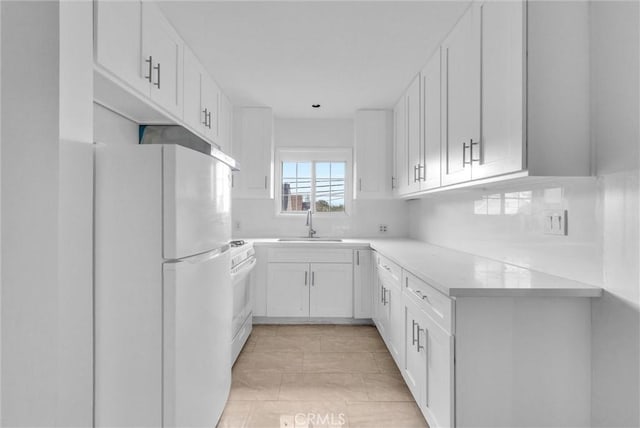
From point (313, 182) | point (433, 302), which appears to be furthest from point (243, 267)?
point (433, 302)

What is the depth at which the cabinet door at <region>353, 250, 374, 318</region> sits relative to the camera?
329 cm

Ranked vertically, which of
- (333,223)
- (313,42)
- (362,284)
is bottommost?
(362,284)

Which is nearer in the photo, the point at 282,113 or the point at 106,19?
the point at 106,19

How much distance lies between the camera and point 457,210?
2.60 meters

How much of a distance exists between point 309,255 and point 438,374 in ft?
6.35

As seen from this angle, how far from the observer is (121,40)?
1511 mm

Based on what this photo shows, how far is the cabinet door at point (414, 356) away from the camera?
1.73m

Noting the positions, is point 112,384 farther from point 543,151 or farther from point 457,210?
point 457,210

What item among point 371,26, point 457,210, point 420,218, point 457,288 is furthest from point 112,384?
point 420,218

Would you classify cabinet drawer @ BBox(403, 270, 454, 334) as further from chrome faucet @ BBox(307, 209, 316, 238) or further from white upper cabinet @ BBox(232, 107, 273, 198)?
white upper cabinet @ BBox(232, 107, 273, 198)

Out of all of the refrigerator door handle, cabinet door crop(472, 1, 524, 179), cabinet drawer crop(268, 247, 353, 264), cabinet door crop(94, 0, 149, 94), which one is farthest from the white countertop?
cabinet door crop(94, 0, 149, 94)

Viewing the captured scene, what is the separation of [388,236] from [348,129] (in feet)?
4.36

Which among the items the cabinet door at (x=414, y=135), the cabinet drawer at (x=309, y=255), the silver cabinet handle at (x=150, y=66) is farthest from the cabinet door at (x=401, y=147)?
the silver cabinet handle at (x=150, y=66)

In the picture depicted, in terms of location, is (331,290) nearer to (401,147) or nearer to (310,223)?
(310,223)
